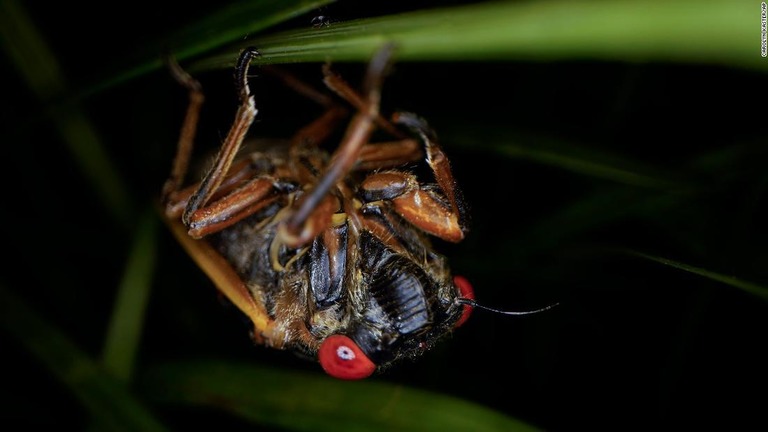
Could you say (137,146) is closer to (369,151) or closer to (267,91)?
(267,91)

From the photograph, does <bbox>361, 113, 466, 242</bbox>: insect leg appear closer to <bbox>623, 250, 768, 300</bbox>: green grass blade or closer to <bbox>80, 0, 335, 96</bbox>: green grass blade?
<bbox>623, 250, 768, 300</bbox>: green grass blade

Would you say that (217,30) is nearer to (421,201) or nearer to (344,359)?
(421,201)

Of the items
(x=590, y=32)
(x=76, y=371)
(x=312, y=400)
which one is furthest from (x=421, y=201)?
(x=76, y=371)

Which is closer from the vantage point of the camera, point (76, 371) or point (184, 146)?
point (184, 146)

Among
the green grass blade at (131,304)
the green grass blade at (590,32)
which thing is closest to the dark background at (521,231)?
the green grass blade at (131,304)

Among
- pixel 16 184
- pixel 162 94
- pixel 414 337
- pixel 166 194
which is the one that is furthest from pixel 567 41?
pixel 16 184

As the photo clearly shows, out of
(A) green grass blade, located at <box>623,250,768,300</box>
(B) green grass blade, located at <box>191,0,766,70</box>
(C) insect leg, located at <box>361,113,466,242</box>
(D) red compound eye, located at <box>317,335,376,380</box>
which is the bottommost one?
(D) red compound eye, located at <box>317,335,376,380</box>

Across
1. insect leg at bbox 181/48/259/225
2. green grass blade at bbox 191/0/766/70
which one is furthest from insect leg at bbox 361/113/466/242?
green grass blade at bbox 191/0/766/70
